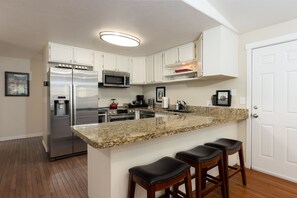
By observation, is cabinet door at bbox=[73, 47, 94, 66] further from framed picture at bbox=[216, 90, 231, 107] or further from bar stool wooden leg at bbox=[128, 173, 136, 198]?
bar stool wooden leg at bbox=[128, 173, 136, 198]

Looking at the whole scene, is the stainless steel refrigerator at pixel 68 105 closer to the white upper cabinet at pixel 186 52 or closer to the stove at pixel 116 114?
the stove at pixel 116 114

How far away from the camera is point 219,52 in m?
2.65

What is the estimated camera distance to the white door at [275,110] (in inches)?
92.7

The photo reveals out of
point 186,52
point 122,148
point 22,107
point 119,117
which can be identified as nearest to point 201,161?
point 122,148

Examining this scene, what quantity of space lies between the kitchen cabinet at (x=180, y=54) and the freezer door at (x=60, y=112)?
214 cm

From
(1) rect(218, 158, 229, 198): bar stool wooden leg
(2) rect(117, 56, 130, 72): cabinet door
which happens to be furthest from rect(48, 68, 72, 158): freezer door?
(1) rect(218, 158, 229, 198): bar stool wooden leg

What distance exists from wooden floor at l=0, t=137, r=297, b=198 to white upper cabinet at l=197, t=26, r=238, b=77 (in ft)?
5.47

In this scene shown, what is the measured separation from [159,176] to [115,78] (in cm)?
328

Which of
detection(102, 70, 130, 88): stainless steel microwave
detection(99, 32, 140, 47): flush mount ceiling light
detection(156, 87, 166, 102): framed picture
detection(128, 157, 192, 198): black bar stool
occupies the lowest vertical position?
detection(128, 157, 192, 198): black bar stool

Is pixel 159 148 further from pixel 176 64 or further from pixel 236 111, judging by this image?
pixel 176 64

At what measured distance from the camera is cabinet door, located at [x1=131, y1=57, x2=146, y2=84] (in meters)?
4.55

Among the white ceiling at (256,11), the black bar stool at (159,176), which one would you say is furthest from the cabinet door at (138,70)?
the black bar stool at (159,176)

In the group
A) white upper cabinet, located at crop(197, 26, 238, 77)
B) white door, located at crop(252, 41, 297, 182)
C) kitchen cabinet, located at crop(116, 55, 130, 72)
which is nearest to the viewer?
white door, located at crop(252, 41, 297, 182)

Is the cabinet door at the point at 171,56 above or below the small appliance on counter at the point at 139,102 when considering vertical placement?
above
